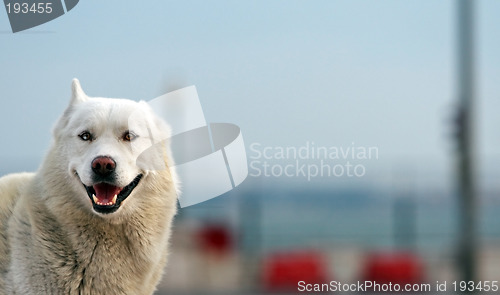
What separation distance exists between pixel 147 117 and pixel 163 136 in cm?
18

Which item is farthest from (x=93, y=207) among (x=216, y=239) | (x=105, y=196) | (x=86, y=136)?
(x=216, y=239)

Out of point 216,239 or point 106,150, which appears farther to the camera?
point 216,239

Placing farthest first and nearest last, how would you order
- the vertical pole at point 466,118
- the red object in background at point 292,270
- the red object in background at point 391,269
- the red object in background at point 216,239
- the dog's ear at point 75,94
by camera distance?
1. the red object in background at point 216,239
2. the red object in background at point 292,270
3. the red object in background at point 391,269
4. the vertical pole at point 466,118
5. the dog's ear at point 75,94

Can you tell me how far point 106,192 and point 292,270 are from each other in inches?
309

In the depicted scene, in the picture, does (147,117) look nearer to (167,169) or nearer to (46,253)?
(167,169)

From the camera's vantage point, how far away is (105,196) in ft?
13.9

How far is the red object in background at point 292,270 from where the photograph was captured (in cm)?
1126

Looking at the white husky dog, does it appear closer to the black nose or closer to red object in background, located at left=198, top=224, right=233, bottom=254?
the black nose

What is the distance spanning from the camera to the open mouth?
420 cm

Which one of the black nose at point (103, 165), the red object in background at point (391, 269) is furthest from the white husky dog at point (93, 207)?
the red object in background at point (391, 269)

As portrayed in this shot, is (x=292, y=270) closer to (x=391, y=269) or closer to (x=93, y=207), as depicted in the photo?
(x=391, y=269)

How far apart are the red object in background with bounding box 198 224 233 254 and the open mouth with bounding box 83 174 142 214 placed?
844cm

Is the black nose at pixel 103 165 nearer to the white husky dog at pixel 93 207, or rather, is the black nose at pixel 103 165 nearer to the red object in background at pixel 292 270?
the white husky dog at pixel 93 207

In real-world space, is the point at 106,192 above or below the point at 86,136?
below
